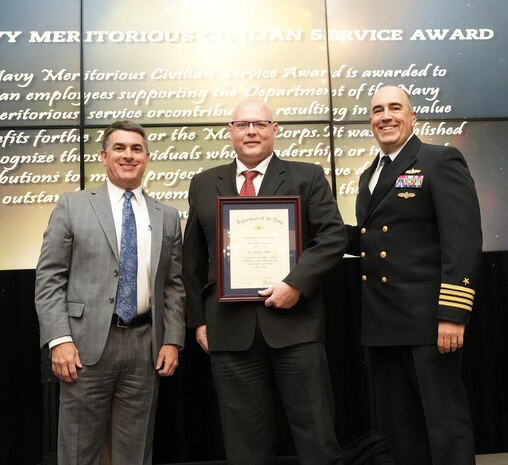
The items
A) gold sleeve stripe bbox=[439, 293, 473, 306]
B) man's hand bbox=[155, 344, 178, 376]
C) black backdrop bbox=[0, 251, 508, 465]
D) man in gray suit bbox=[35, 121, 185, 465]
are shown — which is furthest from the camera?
black backdrop bbox=[0, 251, 508, 465]

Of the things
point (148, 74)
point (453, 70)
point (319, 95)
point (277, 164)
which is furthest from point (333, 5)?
point (277, 164)

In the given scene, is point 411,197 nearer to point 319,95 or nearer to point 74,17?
point 319,95

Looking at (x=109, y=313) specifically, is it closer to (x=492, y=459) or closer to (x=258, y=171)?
(x=258, y=171)

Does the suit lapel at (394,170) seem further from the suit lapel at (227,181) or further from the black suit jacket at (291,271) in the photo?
the suit lapel at (227,181)

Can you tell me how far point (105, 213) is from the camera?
7.77 feet

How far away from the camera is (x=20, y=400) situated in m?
3.28

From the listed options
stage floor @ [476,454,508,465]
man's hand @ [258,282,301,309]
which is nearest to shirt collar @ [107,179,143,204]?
man's hand @ [258,282,301,309]

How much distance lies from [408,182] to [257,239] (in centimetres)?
66

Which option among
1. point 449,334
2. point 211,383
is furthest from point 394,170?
point 211,383

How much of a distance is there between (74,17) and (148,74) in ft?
2.06

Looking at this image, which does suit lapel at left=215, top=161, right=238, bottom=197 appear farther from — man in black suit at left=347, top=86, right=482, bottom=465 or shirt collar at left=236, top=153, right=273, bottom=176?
man in black suit at left=347, top=86, right=482, bottom=465

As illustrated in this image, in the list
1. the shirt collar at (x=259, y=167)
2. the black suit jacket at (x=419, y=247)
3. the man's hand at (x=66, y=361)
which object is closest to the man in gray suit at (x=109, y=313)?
the man's hand at (x=66, y=361)

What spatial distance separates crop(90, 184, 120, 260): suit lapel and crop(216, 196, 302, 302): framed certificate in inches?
17.1

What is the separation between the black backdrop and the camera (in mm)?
3279
